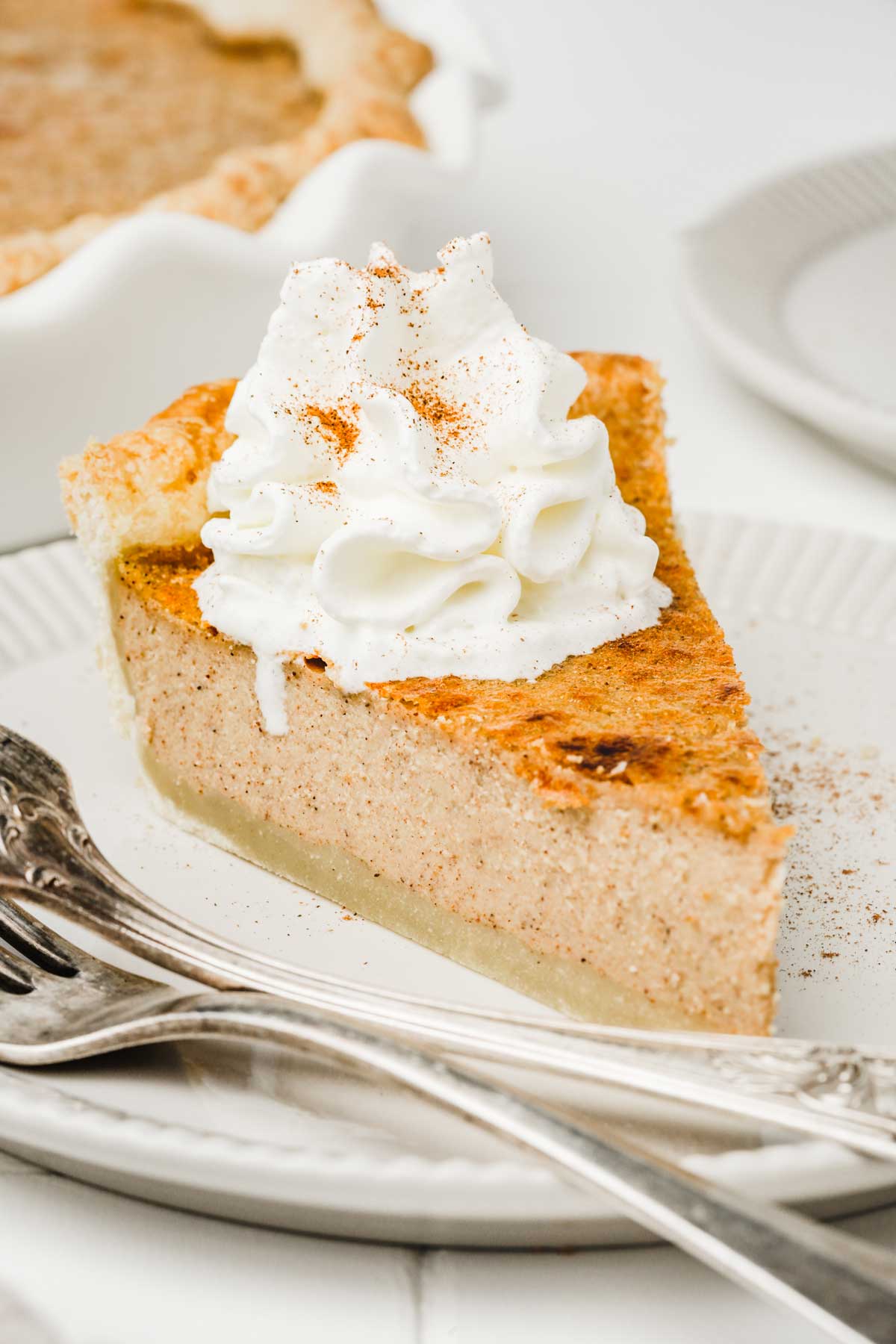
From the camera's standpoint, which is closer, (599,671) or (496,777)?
(496,777)

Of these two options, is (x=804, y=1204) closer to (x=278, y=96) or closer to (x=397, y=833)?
(x=397, y=833)

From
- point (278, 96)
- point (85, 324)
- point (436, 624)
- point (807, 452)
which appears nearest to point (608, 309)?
point (807, 452)

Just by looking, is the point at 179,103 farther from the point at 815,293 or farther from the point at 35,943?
the point at 35,943

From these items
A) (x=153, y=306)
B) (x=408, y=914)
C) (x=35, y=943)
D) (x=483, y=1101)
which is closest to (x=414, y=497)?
(x=408, y=914)

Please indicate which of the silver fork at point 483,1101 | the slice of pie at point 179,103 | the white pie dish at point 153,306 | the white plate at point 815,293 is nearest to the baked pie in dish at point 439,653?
the silver fork at point 483,1101

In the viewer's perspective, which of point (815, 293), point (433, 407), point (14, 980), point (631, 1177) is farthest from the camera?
point (815, 293)

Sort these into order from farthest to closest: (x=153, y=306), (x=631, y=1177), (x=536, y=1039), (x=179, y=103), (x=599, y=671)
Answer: (x=179, y=103) < (x=153, y=306) < (x=599, y=671) < (x=536, y=1039) < (x=631, y=1177)
